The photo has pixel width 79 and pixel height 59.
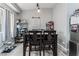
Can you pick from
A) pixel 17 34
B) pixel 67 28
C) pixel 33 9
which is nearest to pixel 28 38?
pixel 67 28

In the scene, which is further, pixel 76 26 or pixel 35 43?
pixel 35 43

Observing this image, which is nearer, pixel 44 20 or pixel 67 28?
pixel 67 28

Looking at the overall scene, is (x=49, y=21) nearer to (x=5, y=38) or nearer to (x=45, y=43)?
(x=5, y=38)

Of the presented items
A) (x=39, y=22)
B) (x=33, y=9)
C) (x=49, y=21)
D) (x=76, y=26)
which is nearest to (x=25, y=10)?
(x=33, y=9)

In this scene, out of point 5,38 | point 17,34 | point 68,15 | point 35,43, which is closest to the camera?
point 35,43

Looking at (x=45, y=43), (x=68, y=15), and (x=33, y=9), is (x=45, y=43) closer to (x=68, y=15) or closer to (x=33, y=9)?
(x=68, y=15)

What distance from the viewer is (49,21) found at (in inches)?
375

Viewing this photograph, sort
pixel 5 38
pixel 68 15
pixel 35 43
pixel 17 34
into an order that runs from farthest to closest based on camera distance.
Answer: pixel 17 34
pixel 5 38
pixel 68 15
pixel 35 43

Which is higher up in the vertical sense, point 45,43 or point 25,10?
point 25,10

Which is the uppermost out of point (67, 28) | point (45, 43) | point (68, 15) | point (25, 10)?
point (25, 10)

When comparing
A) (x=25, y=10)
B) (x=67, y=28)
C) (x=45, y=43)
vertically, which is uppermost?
(x=25, y=10)

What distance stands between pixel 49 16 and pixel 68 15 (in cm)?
441

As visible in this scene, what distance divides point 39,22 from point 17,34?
1998 millimetres

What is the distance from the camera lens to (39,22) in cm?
970
